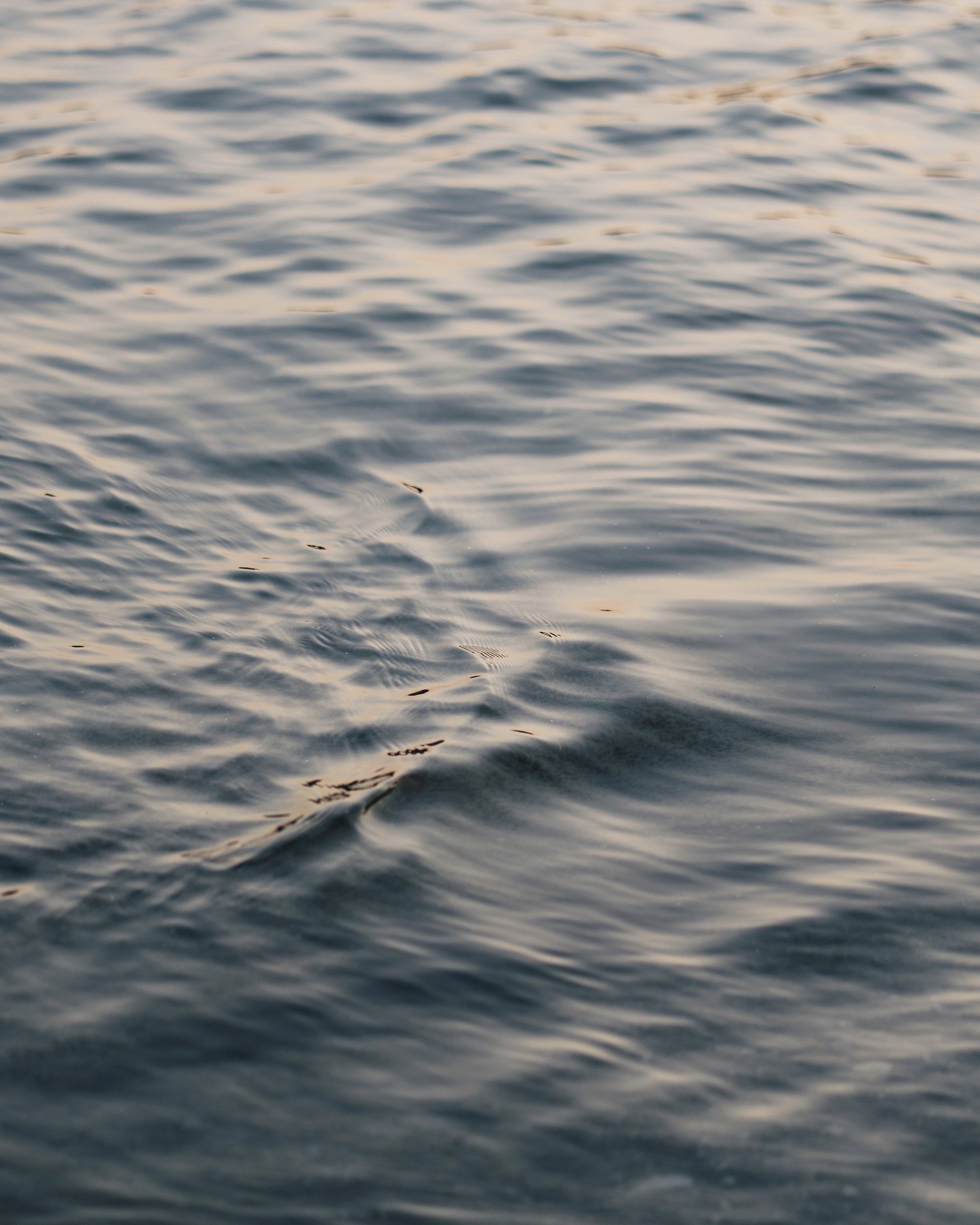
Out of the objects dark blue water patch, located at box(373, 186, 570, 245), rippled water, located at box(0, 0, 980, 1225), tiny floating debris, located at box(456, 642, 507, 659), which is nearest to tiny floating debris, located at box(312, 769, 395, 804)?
rippled water, located at box(0, 0, 980, 1225)

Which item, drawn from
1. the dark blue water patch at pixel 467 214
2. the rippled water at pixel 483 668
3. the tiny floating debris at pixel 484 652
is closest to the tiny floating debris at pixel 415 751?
the rippled water at pixel 483 668

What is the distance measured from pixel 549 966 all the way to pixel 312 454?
2.71 metres

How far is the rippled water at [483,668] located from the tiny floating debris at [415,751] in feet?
0.07

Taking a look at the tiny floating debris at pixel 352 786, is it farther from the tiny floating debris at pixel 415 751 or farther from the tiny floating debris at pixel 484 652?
the tiny floating debris at pixel 484 652

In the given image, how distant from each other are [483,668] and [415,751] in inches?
18.5

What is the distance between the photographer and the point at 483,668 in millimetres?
3924

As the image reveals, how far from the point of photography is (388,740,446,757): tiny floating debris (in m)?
3.51

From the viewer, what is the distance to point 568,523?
4.80m

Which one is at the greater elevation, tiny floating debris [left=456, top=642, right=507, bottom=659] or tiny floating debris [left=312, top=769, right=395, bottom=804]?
tiny floating debris [left=312, top=769, right=395, bottom=804]

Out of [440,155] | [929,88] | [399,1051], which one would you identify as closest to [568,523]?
[399,1051]

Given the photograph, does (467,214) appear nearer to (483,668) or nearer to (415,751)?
(483,668)

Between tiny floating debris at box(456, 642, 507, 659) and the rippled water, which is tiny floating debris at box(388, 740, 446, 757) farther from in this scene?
tiny floating debris at box(456, 642, 507, 659)

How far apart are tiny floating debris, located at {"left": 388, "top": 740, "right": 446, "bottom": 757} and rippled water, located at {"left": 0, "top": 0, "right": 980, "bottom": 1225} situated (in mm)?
22

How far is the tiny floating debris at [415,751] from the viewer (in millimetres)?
3506
